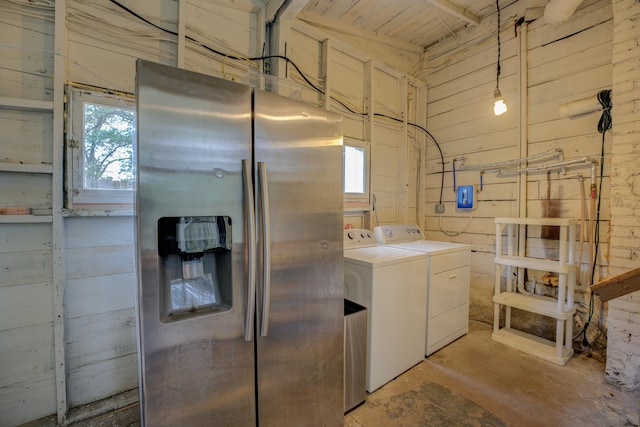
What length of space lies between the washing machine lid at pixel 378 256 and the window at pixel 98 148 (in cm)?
149

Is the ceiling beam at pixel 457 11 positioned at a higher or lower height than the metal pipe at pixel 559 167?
higher

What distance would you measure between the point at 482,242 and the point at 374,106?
186 centimetres

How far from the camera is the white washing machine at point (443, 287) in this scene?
221 cm

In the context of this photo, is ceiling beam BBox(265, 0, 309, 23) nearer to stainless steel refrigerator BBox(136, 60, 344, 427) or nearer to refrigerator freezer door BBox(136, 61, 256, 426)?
stainless steel refrigerator BBox(136, 60, 344, 427)

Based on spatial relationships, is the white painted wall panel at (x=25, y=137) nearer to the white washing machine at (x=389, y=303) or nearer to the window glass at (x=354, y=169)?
the white washing machine at (x=389, y=303)

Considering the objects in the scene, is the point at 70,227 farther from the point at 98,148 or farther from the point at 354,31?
the point at 354,31

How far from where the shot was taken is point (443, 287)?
7.52ft

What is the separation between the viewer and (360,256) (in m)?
1.98

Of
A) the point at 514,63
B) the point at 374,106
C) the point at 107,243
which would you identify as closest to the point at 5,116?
the point at 107,243

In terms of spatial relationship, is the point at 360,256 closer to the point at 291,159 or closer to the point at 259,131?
the point at 291,159

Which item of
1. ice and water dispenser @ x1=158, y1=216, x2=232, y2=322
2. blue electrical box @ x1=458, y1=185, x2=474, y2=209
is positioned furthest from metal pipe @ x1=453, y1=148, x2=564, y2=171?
ice and water dispenser @ x1=158, y1=216, x2=232, y2=322


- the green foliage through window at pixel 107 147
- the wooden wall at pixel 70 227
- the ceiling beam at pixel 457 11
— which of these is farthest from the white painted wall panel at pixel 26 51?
the ceiling beam at pixel 457 11

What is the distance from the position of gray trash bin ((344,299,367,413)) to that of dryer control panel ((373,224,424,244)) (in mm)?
974

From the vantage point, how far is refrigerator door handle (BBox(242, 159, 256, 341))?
3.65ft
